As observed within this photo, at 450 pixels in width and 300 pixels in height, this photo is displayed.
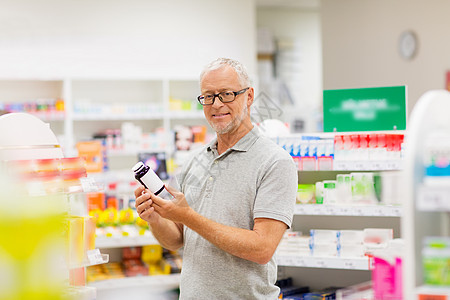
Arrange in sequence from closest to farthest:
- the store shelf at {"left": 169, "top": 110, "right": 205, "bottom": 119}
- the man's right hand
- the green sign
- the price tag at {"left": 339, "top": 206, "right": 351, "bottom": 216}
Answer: the man's right hand → the price tag at {"left": 339, "top": 206, "right": 351, "bottom": 216} → the green sign → the store shelf at {"left": 169, "top": 110, "right": 205, "bottom": 119}

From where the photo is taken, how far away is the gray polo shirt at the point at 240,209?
8.27 feet

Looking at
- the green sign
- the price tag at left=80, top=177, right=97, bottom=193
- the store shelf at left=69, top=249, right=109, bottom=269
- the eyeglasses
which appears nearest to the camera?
the eyeglasses

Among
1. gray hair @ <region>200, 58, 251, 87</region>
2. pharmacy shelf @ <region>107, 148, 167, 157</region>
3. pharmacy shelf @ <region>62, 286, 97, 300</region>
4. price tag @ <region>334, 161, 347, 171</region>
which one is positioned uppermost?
gray hair @ <region>200, 58, 251, 87</region>

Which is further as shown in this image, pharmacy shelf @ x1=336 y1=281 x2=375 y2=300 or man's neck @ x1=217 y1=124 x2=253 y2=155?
man's neck @ x1=217 y1=124 x2=253 y2=155

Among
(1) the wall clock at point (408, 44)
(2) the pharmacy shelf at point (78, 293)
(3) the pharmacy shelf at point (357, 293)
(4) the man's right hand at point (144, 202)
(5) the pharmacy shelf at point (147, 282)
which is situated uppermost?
(1) the wall clock at point (408, 44)

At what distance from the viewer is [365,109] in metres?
3.98

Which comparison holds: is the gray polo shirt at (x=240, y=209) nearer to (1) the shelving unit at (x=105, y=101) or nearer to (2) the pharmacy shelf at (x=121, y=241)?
(2) the pharmacy shelf at (x=121, y=241)

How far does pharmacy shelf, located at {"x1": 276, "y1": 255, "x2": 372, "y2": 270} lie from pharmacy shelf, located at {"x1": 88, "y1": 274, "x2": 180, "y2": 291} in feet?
7.86

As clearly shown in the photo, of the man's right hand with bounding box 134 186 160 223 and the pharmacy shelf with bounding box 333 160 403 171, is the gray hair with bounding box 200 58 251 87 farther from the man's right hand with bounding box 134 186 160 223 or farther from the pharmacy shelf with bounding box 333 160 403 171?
the pharmacy shelf with bounding box 333 160 403 171

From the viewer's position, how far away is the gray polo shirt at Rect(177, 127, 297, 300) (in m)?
2.52

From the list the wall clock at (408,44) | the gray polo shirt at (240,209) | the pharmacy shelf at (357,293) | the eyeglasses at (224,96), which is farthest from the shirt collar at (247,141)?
the wall clock at (408,44)

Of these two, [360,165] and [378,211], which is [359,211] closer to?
[378,211]

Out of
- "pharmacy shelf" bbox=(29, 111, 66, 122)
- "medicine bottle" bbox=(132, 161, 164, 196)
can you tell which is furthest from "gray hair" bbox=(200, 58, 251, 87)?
"pharmacy shelf" bbox=(29, 111, 66, 122)

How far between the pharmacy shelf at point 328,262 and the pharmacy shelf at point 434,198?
2027 millimetres
